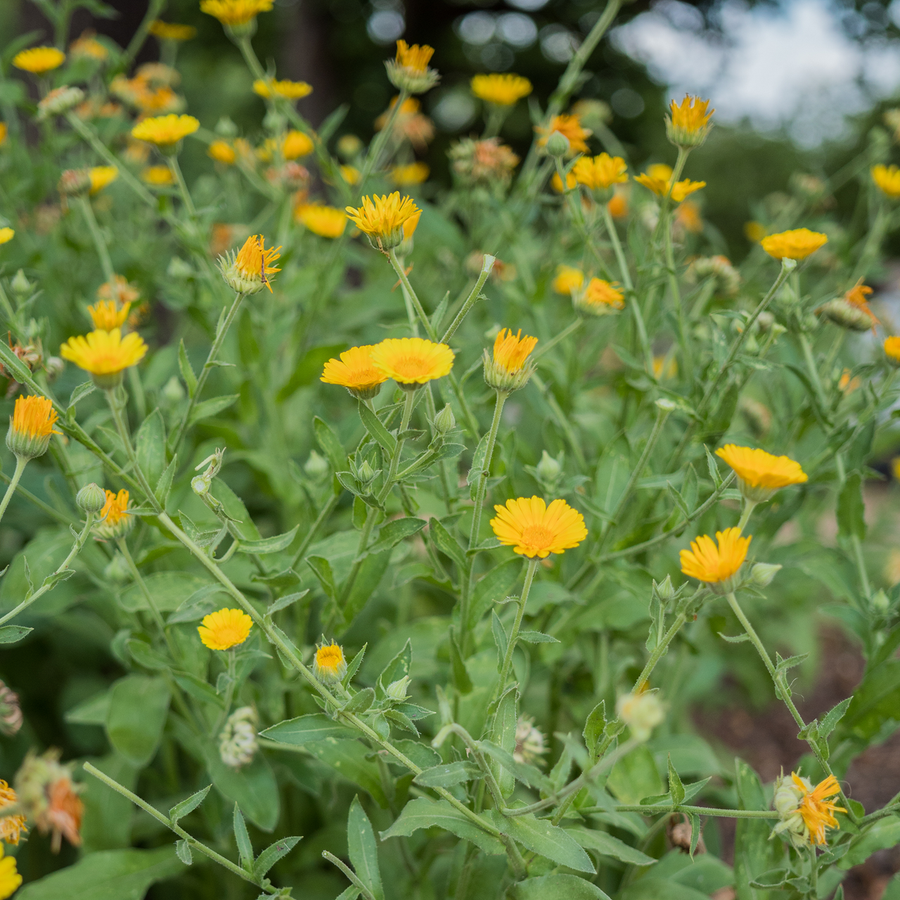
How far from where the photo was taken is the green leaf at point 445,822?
2.81 ft

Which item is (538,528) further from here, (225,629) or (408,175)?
(408,175)

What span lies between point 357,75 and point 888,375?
7.41m

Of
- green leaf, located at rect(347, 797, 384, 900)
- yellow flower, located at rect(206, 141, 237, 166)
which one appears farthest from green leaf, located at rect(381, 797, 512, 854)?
yellow flower, located at rect(206, 141, 237, 166)

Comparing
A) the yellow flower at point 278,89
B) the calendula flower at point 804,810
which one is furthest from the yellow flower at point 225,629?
the yellow flower at point 278,89

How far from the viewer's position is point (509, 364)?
0.85 metres

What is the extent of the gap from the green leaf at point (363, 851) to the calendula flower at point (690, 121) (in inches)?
39.0

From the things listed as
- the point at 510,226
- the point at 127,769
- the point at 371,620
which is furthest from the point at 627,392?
the point at 127,769

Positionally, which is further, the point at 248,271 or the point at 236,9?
the point at 236,9

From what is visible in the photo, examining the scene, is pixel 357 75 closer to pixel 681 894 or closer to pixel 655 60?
pixel 655 60

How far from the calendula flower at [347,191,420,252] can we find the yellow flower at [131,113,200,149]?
0.56 m

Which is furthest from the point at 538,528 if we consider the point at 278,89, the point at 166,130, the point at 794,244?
the point at 278,89

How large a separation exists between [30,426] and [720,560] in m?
0.72

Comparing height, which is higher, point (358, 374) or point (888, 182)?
point (888, 182)

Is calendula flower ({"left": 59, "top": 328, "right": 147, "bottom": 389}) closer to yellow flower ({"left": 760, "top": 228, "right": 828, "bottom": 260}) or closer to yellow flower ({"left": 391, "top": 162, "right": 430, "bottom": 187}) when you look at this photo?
yellow flower ({"left": 760, "top": 228, "right": 828, "bottom": 260})
